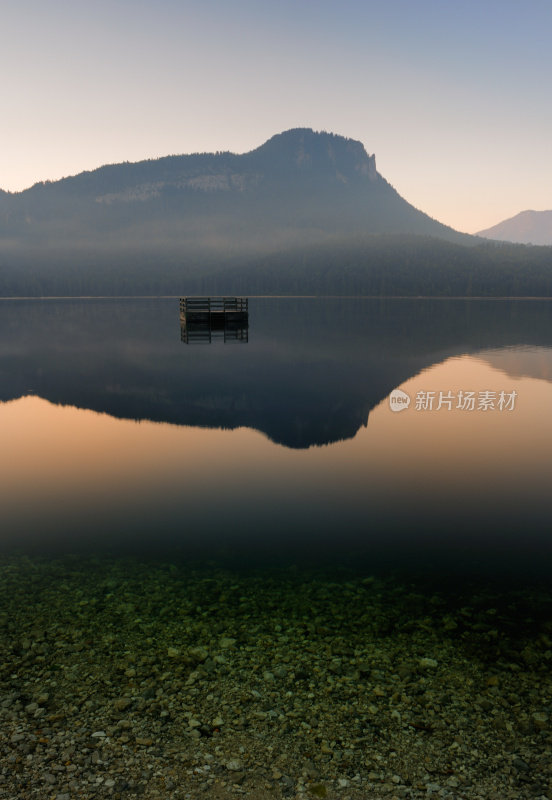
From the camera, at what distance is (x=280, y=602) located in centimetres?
1093

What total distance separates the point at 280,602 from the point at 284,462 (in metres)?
9.82

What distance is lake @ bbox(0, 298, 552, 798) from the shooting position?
6.97m

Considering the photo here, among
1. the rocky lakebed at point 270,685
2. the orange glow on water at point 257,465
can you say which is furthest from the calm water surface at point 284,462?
the rocky lakebed at point 270,685

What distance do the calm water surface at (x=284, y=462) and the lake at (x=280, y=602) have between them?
12 cm

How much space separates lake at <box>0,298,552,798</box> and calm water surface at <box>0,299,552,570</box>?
12 centimetres

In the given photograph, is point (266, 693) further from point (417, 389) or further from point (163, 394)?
point (417, 389)

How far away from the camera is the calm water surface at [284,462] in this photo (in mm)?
14117

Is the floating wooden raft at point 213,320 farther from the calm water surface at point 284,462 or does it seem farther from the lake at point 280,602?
the lake at point 280,602

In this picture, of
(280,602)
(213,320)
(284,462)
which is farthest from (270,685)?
(213,320)

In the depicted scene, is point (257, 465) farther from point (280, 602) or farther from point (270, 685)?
point (270, 685)

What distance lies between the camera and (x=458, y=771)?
673cm

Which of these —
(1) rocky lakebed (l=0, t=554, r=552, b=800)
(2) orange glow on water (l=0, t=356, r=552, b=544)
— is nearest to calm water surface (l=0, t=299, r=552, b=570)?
(2) orange glow on water (l=0, t=356, r=552, b=544)

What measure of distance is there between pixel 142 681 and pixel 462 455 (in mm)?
16199

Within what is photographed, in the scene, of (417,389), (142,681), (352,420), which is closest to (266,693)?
(142,681)
